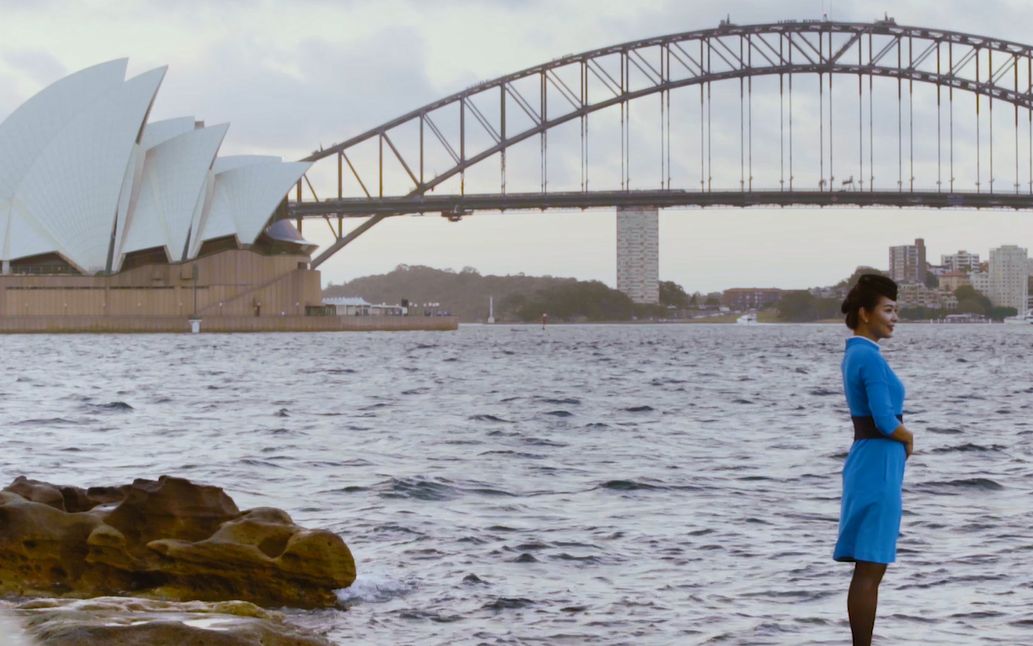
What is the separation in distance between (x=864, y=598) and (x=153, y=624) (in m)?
2.84

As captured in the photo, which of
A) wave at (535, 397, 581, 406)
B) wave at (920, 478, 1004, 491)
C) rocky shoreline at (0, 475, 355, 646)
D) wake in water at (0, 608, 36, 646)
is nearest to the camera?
wake in water at (0, 608, 36, 646)

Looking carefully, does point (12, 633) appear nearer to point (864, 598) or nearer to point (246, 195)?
point (864, 598)

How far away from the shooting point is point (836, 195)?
77.7 m

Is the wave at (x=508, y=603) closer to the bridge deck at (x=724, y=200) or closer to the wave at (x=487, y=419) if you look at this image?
the wave at (x=487, y=419)

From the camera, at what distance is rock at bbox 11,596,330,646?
5.43 meters

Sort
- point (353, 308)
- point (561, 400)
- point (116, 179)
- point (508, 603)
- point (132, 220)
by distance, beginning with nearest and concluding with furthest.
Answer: point (508, 603) < point (561, 400) < point (116, 179) < point (132, 220) < point (353, 308)

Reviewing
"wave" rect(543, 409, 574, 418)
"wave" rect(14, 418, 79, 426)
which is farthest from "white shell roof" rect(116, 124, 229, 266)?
"wave" rect(14, 418, 79, 426)

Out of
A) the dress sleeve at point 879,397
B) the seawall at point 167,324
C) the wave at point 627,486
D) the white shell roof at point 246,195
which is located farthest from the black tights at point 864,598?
the seawall at point 167,324

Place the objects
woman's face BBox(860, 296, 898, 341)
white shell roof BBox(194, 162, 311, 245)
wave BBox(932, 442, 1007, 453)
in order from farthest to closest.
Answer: white shell roof BBox(194, 162, 311, 245) → wave BBox(932, 442, 1007, 453) → woman's face BBox(860, 296, 898, 341)

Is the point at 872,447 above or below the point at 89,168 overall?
below

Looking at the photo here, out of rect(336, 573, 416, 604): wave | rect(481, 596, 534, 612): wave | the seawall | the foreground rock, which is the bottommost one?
rect(481, 596, 534, 612): wave

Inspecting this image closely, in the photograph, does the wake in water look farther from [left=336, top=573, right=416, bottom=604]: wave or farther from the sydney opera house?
the sydney opera house

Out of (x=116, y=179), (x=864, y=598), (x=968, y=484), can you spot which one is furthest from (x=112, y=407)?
(x=116, y=179)

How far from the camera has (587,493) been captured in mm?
12406
